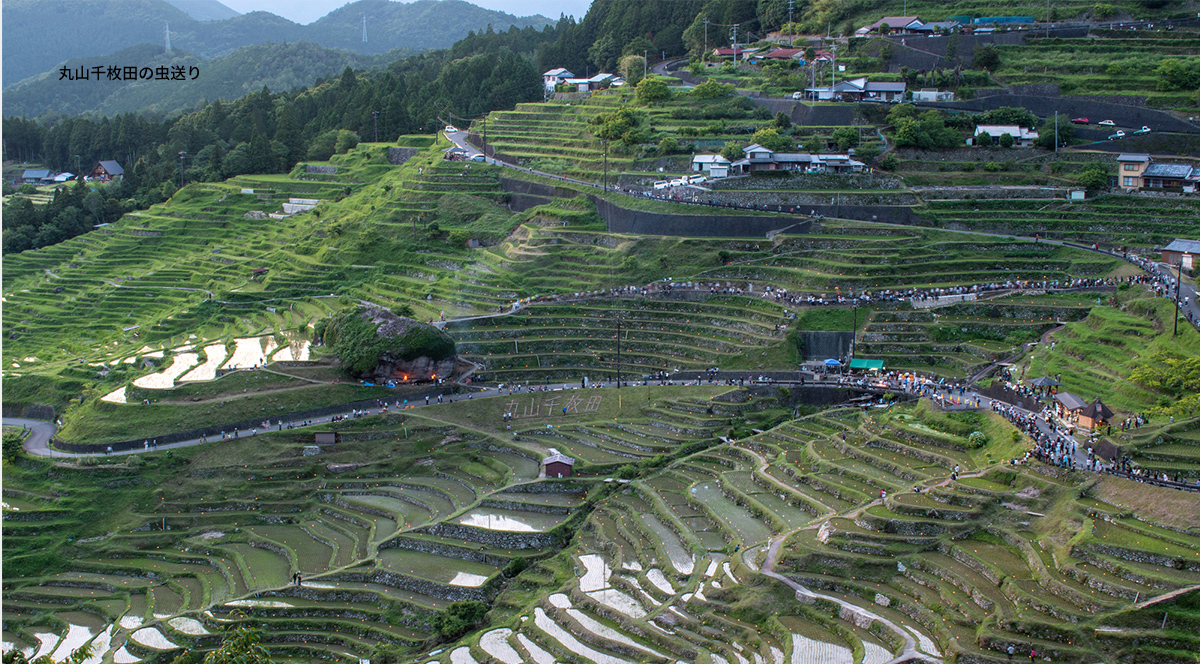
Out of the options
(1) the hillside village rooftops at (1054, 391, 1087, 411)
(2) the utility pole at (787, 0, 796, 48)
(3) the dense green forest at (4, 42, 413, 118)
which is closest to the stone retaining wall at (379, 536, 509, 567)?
(1) the hillside village rooftops at (1054, 391, 1087, 411)

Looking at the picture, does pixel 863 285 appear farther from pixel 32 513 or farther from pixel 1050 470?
pixel 32 513

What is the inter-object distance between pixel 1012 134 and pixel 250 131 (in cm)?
6921

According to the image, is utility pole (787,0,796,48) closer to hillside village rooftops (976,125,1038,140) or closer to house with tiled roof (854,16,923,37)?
house with tiled roof (854,16,923,37)

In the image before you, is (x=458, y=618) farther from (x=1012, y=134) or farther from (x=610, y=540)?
(x=1012, y=134)

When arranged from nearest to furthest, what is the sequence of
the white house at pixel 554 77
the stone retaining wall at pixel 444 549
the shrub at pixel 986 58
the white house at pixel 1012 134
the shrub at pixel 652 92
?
the stone retaining wall at pixel 444 549, the white house at pixel 1012 134, the shrub at pixel 986 58, the shrub at pixel 652 92, the white house at pixel 554 77

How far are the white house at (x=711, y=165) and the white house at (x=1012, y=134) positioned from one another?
55.1 feet

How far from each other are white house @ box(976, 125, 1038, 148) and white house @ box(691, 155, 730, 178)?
1680cm

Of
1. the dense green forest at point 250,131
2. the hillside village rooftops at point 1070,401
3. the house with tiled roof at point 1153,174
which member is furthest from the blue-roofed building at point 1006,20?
the hillside village rooftops at point 1070,401

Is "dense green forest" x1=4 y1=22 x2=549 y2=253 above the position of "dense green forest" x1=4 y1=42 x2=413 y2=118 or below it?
below

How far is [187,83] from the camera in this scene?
515ft

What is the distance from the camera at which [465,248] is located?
220ft

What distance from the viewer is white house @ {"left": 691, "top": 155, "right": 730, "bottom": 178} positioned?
216ft

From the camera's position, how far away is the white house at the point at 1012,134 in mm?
67625

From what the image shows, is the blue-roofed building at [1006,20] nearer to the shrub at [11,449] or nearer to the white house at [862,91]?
the white house at [862,91]
